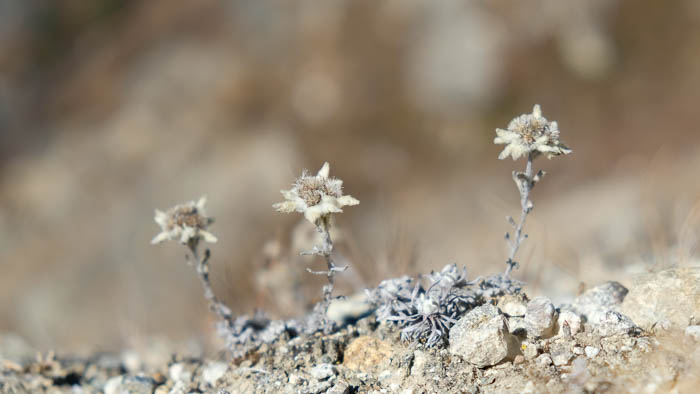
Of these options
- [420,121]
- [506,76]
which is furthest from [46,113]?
[506,76]

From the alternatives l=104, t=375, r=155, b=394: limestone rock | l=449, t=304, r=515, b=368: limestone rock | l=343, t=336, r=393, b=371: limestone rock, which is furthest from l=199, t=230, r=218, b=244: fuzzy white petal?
l=449, t=304, r=515, b=368: limestone rock

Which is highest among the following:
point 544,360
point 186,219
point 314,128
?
point 314,128

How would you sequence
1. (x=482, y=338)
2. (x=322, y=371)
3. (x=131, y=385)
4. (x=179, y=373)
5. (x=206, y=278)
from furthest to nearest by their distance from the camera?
1. (x=179, y=373)
2. (x=131, y=385)
3. (x=206, y=278)
4. (x=322, y=371)
5. (x=482, y=338)

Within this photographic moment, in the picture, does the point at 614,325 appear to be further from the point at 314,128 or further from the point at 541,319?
the point at 314,128

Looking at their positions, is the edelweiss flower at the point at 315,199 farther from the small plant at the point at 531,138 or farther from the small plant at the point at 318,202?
the small plant at the point at 531,138

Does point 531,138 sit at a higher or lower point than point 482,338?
higher

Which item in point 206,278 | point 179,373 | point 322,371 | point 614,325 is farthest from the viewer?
point 179,373

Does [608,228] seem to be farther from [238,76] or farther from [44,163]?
[44,163]

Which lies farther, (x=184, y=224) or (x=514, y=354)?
(x=184, y=224)

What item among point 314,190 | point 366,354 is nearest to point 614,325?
point 366,354
